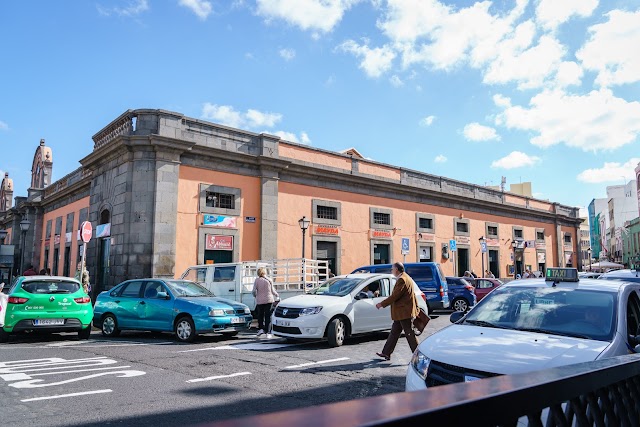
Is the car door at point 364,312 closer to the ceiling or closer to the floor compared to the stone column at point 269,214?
closer to the floor

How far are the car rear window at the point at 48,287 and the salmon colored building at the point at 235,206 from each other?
6.10 meters

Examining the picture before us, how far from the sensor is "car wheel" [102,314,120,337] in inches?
479

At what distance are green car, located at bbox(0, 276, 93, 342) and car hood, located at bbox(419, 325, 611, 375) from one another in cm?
955

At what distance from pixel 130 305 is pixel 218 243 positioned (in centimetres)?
770

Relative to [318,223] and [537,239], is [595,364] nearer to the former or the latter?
[318,223]

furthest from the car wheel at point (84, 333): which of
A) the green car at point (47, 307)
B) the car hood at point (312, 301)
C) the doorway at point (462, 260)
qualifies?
the doorway at point (462, 260)

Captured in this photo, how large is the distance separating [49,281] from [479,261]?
26932mm

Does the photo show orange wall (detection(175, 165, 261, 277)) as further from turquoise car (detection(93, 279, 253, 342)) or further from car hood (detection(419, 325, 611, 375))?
car hood (detection(419, 325, 611, 375))

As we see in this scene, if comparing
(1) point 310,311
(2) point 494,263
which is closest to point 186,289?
(1) point 310,311

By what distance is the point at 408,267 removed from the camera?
16.7 meters

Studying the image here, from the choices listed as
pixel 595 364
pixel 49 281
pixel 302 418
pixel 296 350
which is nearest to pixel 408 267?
pixel 296 350

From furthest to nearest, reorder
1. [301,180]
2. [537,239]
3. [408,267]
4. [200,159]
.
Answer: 1. [537,239]
2. [301,180]
3. [200,159]
4. [408,267]

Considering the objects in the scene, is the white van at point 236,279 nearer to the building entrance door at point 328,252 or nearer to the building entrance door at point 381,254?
the building entrance door at point 328,252

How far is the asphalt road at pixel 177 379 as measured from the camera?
5.17 metres
